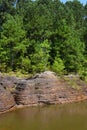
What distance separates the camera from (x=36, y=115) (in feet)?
105

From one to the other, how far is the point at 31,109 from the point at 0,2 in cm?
2999

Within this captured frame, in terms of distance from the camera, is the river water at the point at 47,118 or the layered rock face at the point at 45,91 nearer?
the river water at the point at 47,118

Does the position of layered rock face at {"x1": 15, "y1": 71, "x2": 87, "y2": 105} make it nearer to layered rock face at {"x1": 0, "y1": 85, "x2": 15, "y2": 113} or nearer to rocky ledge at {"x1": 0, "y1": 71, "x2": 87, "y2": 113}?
rocky ledge at {"x1": 0, "y1": 71, "x2": 87, "y2": 113}

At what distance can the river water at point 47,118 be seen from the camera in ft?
89.0

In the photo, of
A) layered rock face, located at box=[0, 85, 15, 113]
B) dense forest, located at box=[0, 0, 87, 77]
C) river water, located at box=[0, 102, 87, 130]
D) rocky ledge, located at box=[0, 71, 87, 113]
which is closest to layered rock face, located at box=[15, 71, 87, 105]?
rocky ledge, located at box=[0, 71, 87, 113]

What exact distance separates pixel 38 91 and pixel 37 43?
1634 centimetres

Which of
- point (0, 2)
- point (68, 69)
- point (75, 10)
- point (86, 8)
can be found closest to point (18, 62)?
point (68, 69)

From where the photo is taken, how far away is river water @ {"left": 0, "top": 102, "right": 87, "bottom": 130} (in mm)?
27141

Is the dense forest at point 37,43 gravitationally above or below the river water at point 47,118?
above

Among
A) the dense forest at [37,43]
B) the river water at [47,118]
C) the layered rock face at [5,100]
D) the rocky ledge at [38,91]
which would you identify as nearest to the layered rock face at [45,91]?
the rocky ledge at [38,91]

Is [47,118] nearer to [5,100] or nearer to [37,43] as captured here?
[5,100]

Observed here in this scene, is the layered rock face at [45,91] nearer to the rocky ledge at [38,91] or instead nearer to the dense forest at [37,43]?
the rocky ledge at [38,91]

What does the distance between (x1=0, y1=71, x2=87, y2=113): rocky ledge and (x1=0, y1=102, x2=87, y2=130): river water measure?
144 centimetres

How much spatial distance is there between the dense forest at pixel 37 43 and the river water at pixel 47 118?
13.1m
